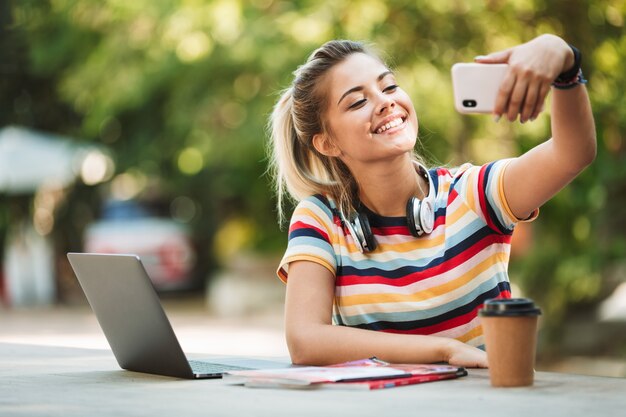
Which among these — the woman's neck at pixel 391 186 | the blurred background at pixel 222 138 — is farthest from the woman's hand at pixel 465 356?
the blurred background at pixel 222 138

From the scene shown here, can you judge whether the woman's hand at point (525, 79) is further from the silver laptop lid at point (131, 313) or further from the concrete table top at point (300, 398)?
the silver laptop lid at point (131, 313)

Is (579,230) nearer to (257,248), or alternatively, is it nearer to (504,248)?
(504,248)

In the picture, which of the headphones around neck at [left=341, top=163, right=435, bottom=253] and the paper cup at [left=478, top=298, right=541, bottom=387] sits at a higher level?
the headphones around neck at [left=341, top=163, right=435, bottom=253]

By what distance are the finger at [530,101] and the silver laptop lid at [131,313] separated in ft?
Result: 2.46

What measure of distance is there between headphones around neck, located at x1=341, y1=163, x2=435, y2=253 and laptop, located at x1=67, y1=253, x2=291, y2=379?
385 millimetres

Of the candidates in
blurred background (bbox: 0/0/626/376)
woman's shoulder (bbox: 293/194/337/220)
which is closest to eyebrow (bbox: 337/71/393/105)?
woman's shoulder (bbox: 293/194/337/220)

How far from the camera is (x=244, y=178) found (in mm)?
13172

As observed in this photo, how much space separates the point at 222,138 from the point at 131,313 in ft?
26.9

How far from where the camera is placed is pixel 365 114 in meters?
2.75

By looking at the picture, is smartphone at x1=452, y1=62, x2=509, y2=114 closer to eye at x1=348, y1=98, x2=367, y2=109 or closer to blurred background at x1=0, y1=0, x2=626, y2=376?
eye at x1=348, y1=98, x2=367, y2=109

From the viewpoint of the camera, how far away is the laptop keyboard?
2252 millimetres

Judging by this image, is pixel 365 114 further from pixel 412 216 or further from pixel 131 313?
pixel 131 313

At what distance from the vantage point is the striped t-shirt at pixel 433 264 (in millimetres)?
2629

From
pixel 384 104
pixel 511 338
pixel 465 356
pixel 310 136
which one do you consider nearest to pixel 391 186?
pixel 384 104
